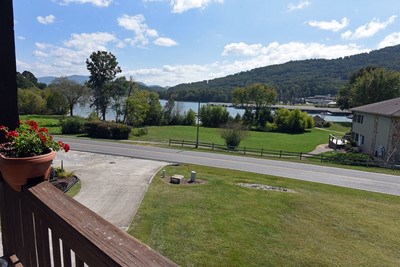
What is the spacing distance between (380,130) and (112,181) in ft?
85.2

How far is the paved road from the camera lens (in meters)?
19.0

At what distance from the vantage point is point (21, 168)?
2.11 meters

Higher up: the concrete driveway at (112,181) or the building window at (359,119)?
the building window at (359,119)

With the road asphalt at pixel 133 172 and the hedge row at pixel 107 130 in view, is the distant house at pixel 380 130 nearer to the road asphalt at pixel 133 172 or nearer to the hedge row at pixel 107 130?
the road asphalt at pixel 133 172

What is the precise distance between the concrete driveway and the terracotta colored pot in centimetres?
809

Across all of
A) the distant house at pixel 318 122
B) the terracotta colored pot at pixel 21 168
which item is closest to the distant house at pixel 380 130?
the terracotta colored pot at pixel 21 168

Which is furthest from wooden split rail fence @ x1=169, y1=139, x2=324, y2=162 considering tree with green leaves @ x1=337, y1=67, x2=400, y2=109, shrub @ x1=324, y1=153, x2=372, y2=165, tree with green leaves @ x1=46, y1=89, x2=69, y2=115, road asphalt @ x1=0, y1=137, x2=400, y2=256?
tree with green leaves @ x1=46, y1=89, x2=69, y2=115

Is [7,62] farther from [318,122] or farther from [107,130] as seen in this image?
[318,122]

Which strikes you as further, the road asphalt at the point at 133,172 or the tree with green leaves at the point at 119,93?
the tree with green leaves at the point at 119,93

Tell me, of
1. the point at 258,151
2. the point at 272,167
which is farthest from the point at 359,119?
the point at 272,167

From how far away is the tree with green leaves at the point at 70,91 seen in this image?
198 ft

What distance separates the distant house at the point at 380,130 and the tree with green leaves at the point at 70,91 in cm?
5145

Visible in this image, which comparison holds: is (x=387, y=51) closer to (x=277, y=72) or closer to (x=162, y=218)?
(x=277, y=72)

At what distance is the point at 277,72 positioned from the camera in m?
195
